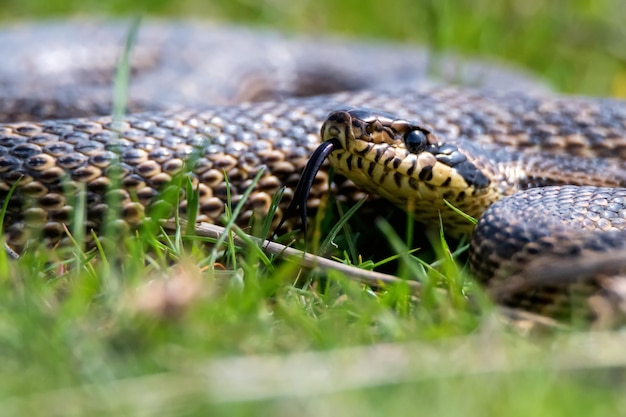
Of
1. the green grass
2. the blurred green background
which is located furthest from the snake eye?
the blurred green background

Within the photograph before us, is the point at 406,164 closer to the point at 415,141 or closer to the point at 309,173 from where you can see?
the point at 415,141

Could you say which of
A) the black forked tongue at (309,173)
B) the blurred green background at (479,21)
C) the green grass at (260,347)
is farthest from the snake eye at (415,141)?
the blurred green background at (479,21)

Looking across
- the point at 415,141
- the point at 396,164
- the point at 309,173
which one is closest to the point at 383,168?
the point at 396,164

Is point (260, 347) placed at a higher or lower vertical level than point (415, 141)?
lower

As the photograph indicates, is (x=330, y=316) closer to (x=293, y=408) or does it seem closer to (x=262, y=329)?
(x=262, y=329)

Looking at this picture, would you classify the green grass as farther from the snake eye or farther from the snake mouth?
the snake eye

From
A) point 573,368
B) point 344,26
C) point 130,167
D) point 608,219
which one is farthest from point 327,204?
point 344,26
